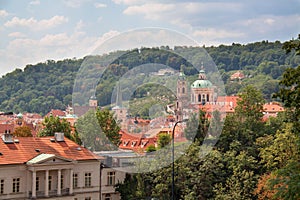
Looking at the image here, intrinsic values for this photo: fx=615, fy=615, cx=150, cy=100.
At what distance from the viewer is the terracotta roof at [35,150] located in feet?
111

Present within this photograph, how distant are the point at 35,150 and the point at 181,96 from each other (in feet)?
29.9

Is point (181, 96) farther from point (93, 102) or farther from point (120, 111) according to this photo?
point (93, 102)

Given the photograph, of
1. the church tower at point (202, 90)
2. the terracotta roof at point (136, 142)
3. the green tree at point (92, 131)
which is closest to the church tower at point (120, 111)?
the terracotta roof at point (136, 142)

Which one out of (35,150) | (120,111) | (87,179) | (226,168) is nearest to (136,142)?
(120,111)

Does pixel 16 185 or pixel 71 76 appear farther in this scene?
pixel 71 76

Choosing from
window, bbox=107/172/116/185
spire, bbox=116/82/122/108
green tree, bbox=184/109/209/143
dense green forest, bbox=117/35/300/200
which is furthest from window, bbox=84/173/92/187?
green tree, bbox=184/109/209/143

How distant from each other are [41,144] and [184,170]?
8.64 metres

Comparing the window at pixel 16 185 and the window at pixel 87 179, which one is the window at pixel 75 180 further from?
the window at pixel 16 185

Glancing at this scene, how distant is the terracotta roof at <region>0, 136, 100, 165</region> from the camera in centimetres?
3394

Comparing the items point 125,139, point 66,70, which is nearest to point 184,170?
point 125,139

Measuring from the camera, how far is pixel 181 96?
120 feet

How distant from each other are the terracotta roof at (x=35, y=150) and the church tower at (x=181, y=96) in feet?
18.4

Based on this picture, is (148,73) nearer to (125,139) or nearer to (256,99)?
(125,139)

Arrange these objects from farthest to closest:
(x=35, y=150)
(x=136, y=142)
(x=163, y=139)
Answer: (x=136, y=142) < (x=163, y=139) < (x=35, y=150)
